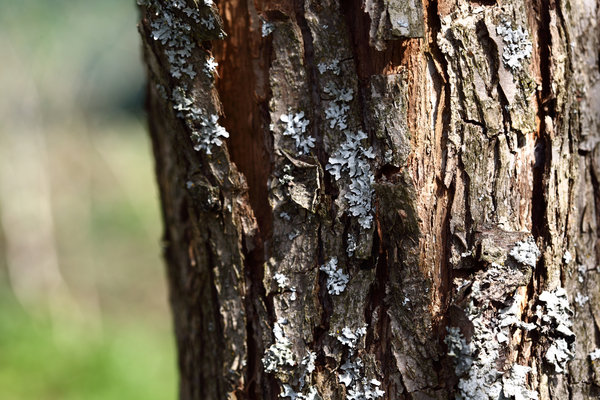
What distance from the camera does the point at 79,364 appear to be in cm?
363

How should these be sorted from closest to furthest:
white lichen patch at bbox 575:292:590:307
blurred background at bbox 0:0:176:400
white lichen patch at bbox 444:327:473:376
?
white lichen patch at bbox 444:327:473:376 < white lichen patch at bbox 575:292:590:307 < blurred background at bbox 0:0:176:400

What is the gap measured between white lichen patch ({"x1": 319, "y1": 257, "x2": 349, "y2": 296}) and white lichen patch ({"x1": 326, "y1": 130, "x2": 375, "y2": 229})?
98 mm

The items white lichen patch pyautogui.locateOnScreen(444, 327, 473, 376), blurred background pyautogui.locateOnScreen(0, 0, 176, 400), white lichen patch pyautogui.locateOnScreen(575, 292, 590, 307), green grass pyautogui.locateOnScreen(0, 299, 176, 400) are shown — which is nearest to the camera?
white lichen patch pyautogui.locateOnScreen(444, 327, 473, 376)

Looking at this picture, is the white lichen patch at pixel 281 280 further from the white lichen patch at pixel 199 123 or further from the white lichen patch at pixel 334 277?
the white lichen patch at pixel 199 123

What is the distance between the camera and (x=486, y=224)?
913 mm

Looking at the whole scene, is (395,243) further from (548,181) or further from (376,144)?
(548,181)

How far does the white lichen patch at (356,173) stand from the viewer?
3.02ft

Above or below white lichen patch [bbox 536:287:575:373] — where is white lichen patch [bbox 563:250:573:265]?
A: above

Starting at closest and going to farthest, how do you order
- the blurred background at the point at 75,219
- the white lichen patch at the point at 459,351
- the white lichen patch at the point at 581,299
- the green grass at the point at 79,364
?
the white lichen patch at the point at 459,351 → the white lichen patch at the point at 581,299 → the green grass at the point at 79,364 → the blurred background at the point at 75,219

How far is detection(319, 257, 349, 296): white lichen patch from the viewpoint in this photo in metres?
0.95

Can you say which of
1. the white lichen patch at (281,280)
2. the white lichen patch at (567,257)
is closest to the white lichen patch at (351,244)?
the white lichen patch at (281,280)

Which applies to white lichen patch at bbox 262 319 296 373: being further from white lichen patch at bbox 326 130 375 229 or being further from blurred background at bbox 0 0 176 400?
blurred background at bbox 0 0 176 400

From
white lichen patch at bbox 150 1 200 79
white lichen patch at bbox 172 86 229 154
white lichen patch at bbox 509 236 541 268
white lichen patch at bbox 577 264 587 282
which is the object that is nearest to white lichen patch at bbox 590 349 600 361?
white lichen patch at bbox 577 264 587 282

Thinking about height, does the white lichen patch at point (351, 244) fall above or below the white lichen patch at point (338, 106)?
below
